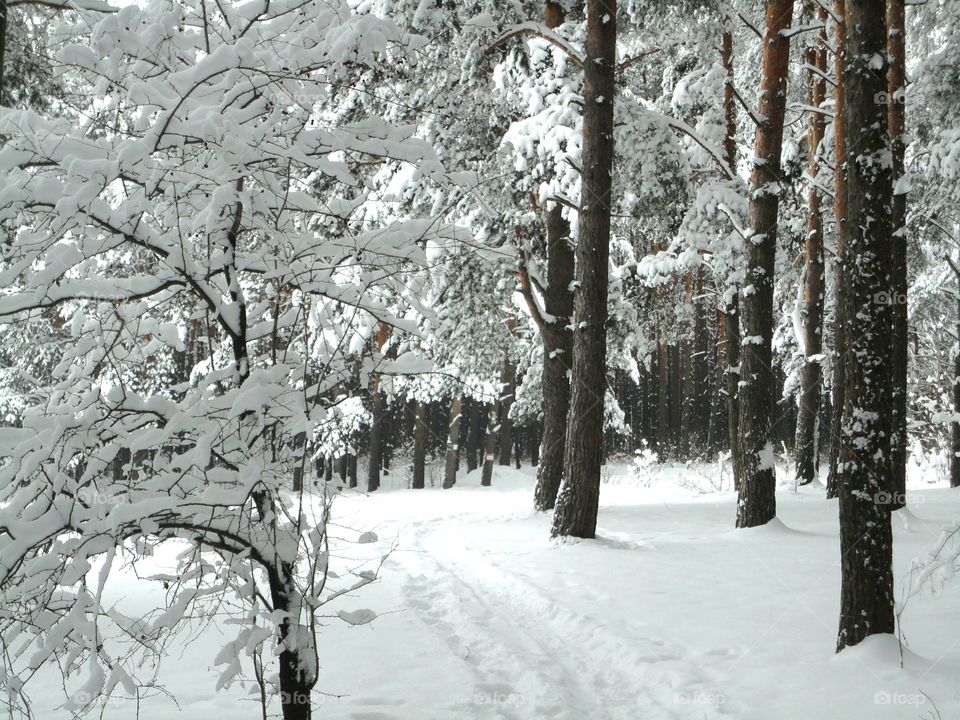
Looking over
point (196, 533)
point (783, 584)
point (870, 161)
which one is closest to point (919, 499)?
point (783, 584)

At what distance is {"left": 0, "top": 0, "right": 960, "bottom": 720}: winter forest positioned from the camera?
2629 millimetres

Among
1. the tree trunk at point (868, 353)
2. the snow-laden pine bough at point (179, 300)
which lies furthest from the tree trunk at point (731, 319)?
the snow-laden pine bough at point (179, 300)

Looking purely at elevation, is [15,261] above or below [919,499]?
above

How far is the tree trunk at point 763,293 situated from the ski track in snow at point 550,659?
4.06 meters

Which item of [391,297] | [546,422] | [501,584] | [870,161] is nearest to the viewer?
[391,297]

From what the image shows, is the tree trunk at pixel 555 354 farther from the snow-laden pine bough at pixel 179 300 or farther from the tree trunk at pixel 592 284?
the snow-laden pine bough at pixel 179 300

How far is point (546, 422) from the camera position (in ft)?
39.4

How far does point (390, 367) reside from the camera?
326 cm

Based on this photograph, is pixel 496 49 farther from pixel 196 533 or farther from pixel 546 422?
pixel 196 533

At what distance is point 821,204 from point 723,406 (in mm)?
19666
